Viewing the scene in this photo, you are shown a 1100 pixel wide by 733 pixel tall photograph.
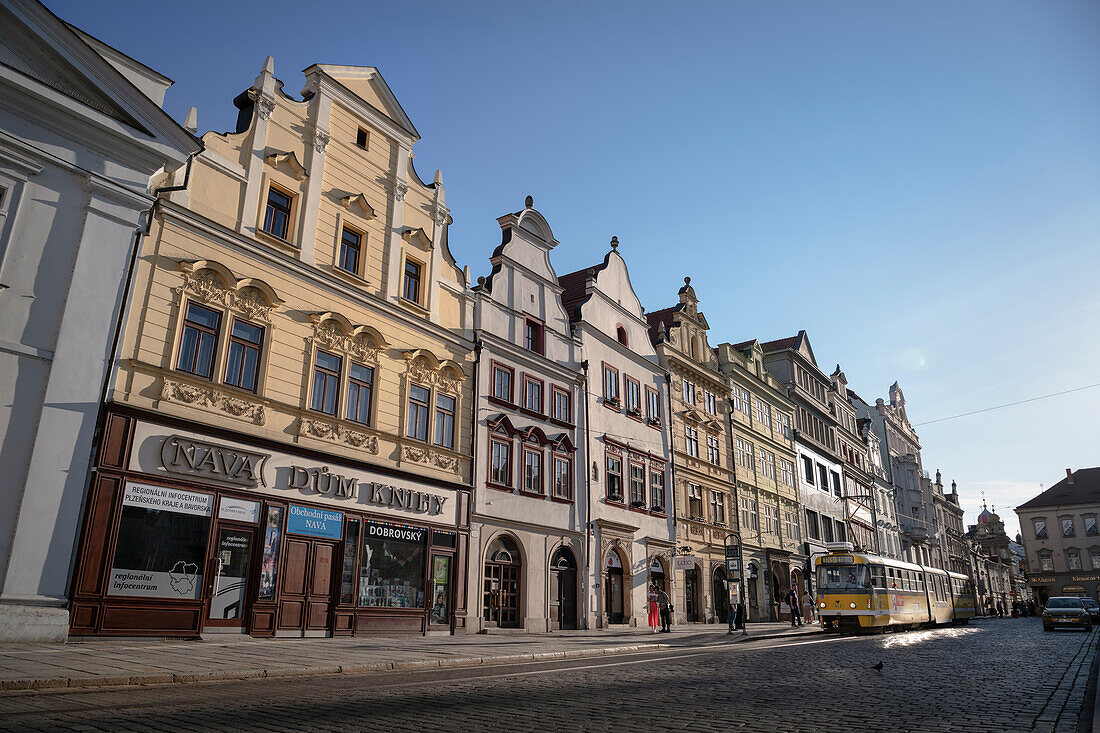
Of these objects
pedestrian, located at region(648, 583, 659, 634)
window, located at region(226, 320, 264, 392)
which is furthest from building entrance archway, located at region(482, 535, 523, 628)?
window, located at region(226, 320, 264, 392)

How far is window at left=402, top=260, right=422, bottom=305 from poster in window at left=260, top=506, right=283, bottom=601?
8.26 metres

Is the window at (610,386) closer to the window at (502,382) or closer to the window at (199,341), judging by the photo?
the window at (502,382)

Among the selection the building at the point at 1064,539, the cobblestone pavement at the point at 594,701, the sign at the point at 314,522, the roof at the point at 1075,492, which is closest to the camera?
the cobblestone pavement at the point at 594,701

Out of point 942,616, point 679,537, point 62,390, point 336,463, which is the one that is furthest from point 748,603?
point 62,390

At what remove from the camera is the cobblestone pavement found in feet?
23.1

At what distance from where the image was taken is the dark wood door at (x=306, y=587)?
1828 centimetres

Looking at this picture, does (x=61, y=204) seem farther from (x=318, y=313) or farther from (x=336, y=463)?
(x=336, y=463)

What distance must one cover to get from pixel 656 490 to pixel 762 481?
13.0 metres

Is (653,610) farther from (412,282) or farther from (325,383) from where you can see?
(325,383)

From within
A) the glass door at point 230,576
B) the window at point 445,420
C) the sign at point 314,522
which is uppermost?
the window at point 445,420

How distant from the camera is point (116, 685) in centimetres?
919

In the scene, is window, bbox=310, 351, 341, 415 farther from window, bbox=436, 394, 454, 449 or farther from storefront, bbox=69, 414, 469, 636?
window, bbox=436, 394, 454, 449

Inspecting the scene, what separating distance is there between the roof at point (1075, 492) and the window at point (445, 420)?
99.6 m

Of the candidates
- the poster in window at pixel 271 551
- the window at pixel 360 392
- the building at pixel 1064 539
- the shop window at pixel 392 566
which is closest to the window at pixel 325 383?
the window at pixel 360 392
